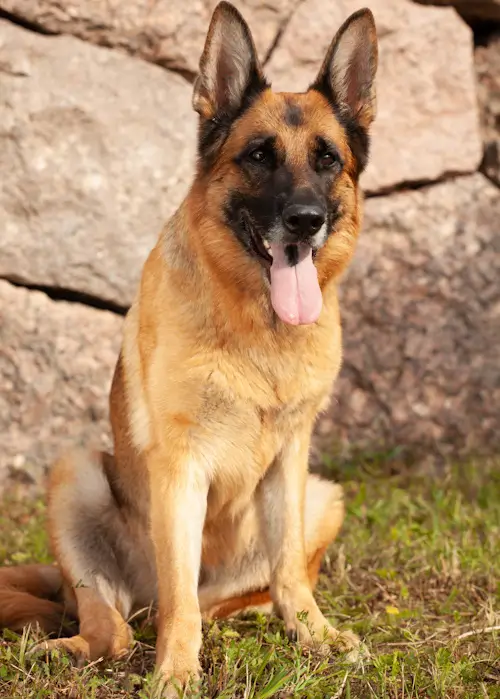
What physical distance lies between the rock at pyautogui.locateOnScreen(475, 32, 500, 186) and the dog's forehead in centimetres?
282

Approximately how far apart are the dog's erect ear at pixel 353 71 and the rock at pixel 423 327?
2229 mm

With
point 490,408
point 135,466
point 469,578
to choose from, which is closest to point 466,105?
point 490,408

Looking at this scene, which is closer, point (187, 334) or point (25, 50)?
point (187, 334)

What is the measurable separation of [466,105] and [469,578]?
10.6ft

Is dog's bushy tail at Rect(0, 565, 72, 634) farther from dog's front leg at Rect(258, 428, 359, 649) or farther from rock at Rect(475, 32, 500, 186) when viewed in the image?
rock at Rect(475, 32, 500, 186)

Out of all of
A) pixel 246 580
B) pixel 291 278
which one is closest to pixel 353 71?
pixel 291 278

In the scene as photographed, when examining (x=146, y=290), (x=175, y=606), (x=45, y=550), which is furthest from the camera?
(x=45, y=550)

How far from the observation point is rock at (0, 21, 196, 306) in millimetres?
5246

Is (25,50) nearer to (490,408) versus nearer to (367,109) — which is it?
(367,109)

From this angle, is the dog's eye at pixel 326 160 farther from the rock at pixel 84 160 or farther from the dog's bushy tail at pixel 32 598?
the rock at pixel 84 160

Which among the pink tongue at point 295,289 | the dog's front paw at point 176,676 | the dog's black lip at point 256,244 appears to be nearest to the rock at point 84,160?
the dog's black lip at point 256,244

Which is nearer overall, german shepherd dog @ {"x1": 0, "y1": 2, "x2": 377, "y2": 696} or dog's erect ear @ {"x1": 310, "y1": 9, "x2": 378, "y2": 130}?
german shepherd dog @ {"x1": 0, "y1": 2, "x2": 377, "y2": 696}

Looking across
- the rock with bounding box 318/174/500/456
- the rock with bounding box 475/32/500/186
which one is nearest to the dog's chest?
the rock with bounding box 318/174/500/456

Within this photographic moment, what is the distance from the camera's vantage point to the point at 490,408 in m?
6.05
